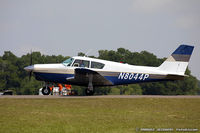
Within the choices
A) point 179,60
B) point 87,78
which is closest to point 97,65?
point 87,78

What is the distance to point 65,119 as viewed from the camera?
13.3 m

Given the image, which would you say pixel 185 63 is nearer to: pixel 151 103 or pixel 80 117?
pixel 151 103

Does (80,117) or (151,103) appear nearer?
(80,117)

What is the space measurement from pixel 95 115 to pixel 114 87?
209ft

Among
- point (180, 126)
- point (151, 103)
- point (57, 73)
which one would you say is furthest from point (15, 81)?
point (180, 126)

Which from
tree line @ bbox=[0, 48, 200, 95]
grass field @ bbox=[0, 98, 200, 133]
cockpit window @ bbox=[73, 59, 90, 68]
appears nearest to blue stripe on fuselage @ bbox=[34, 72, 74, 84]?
cockpit window @ bbox=[73, 59, 90, 68]

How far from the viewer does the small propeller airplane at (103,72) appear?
2195cm

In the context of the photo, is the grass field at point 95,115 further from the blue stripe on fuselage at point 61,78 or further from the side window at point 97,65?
the side window at point 97,65

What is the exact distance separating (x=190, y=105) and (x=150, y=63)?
72.5 m

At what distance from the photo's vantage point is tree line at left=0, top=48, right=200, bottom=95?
75625mm

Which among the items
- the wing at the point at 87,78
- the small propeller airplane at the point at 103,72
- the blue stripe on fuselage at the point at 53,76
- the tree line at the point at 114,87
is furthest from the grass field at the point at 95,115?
the tree line at the point at 114,87

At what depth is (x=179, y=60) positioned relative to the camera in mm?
22766

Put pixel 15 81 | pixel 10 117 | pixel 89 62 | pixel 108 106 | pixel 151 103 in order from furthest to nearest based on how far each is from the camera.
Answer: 1. pixel 15 81
2. pixel 89 62
3. pixel 151 103
4. pixel 108 106
5. pixel 10 117

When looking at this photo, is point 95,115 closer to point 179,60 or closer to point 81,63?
point 81,63
